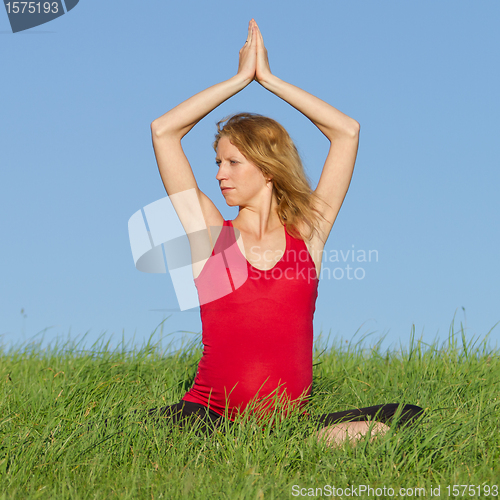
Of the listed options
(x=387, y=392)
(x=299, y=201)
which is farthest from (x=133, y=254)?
(x=387, y=392)

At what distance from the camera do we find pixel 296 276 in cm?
363

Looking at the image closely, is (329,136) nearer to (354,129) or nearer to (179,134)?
(354,129)

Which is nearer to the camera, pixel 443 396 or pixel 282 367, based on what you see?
pixel 282 367

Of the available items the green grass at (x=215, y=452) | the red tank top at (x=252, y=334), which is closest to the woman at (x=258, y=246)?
the red tank top at (x=252, y=334)

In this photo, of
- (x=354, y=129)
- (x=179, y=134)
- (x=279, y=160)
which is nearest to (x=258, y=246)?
(x=279, y=160)

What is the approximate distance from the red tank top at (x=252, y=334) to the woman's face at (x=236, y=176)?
47 centimetres

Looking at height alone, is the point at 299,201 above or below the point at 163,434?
Answer: above

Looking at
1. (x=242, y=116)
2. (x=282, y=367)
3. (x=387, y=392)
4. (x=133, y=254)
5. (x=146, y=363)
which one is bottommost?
(x=387, y=392)

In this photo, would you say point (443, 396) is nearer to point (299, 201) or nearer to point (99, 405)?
point (299, 201)

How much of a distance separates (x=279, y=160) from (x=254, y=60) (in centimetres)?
84

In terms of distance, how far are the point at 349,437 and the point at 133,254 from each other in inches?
81.4

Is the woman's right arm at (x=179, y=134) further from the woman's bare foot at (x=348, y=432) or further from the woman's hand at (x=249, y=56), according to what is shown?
the woman's bare foot at (x=348, y=432)

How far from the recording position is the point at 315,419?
12.1 feet

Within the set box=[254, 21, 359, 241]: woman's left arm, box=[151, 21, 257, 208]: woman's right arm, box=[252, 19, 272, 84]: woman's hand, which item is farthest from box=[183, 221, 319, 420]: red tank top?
box=[252, 19, 272, 84]: woman's hand
